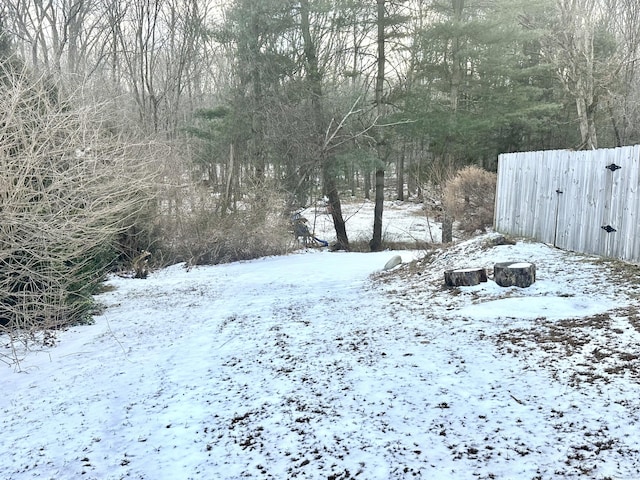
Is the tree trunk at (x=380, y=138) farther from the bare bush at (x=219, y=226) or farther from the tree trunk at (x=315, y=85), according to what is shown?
the bare bush at (x=219, y=226)

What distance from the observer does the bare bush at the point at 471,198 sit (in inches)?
477

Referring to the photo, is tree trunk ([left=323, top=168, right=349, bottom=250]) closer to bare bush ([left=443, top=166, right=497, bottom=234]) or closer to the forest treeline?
the forest treeline

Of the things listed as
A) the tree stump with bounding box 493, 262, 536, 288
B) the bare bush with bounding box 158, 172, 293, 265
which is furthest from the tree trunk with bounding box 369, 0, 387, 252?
the tree stump with bounding box 493, 262, 536, 288

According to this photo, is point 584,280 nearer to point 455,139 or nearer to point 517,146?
point 455,139

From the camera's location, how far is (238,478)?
2.74m

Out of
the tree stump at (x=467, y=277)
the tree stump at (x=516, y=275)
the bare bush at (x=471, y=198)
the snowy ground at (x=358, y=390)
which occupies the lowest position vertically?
the snowy ground at (x=358, y=390)

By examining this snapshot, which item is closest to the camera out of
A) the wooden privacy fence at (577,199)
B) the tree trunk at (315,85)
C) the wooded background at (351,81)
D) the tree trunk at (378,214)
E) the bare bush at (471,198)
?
the wooden privacy fence at (577,199)

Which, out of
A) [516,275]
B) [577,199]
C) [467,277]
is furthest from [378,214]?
[516,275]

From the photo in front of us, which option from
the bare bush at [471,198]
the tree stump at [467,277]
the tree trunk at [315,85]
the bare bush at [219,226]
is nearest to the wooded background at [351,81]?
the tree trunk at [315,85]

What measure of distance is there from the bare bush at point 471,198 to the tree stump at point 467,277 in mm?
6161

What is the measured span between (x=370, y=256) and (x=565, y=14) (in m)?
8.67

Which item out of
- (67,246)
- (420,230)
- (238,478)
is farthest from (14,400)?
(420,230)

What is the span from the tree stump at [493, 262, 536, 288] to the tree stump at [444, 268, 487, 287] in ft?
1.15

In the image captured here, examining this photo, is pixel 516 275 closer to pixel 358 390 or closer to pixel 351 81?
pixel 358 390
